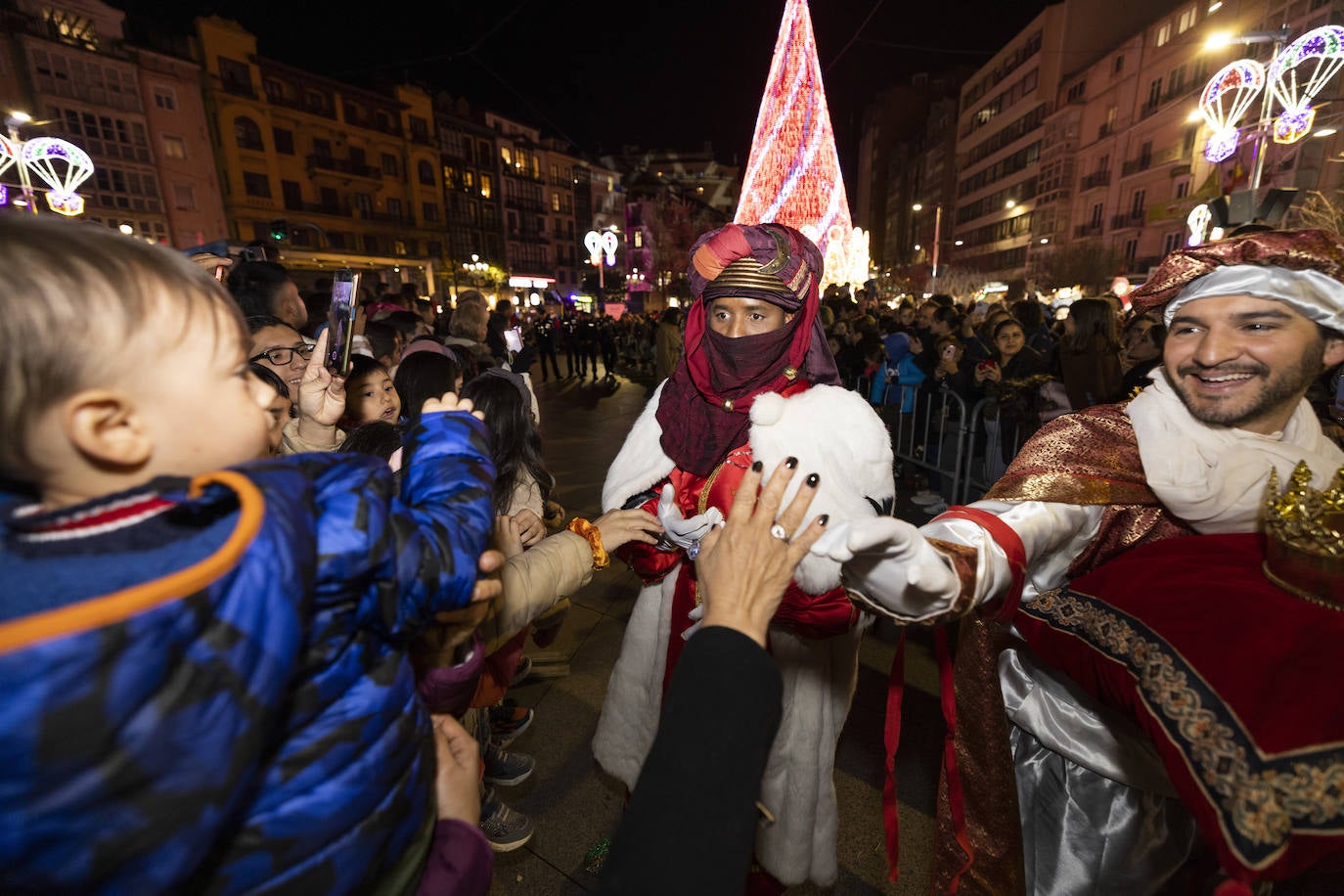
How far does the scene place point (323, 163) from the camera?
3584 cm

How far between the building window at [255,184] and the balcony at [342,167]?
328cm

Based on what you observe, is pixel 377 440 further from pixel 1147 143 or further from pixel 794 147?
pixel 1147 143

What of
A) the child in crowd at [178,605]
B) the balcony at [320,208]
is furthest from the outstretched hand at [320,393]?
the balcony at [320,208]

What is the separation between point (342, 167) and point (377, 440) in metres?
44.5

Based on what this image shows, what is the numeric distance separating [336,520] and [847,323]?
35.6 feet

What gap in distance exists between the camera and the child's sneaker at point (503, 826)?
2.51m

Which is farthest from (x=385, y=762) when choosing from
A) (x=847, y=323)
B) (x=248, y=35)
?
(x=248, y=35)

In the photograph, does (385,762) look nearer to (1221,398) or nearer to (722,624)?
(722,624)

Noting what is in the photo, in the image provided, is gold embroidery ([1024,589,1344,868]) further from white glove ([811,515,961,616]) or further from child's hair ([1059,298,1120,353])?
child's hair ([1059,298,1120,353])

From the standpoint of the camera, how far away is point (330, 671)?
897 mm

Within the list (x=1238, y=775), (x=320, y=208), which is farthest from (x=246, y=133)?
(x=1238, y=775)

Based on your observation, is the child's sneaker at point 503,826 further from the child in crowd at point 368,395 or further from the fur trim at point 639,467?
the child in crowd at point 368,395

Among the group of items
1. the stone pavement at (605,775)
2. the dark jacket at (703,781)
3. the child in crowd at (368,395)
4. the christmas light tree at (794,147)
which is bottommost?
the stone pavement at (605,775)

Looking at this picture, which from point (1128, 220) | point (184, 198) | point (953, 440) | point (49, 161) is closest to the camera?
point (953, 440)
